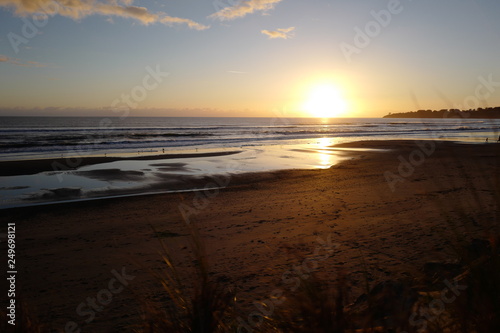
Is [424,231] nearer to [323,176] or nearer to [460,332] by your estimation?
[460,332]

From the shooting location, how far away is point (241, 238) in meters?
6.47

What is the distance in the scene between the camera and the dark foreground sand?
4379 mm

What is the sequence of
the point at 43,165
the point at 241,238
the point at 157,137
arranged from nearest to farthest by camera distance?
1. the point at 241,238
2. the point at 43,165
3. the point at 157,137

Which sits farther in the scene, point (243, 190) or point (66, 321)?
point (243, 190)

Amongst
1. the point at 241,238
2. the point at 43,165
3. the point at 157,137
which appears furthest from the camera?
the point at 157,137

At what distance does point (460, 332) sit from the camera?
1.88 m

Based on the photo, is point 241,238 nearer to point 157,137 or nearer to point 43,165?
point 43,165

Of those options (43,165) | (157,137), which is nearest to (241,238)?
(43,165)

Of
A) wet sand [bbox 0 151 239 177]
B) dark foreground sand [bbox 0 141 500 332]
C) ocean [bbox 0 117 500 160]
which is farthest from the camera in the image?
ocean [bbox 0 117 500 160]

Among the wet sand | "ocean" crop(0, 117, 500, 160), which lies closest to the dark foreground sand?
"ocean" crop(0, 117, 500, 160)

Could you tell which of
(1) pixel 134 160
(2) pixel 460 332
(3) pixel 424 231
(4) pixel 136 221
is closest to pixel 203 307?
(2) pixel 460 332

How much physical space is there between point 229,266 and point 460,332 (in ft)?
12.3

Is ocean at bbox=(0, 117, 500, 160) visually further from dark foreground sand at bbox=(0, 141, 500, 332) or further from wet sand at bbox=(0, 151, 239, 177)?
wet sand at bbox=(0, 151, 239, 177)

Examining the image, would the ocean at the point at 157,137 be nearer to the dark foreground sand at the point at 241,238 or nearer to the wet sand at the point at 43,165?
the dark foreground sand at the point at 241,238
